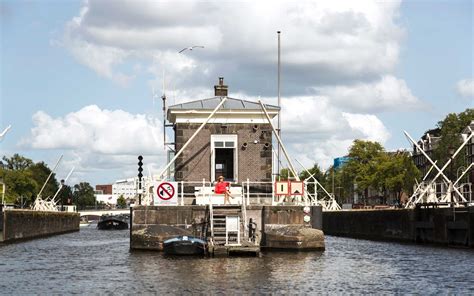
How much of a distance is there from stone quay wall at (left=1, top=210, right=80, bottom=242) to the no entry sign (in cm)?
1750

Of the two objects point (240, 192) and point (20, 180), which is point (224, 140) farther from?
point (20, 180)

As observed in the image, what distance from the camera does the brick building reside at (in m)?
52.7

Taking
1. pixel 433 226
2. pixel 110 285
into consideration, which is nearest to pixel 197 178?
pixel 433 226

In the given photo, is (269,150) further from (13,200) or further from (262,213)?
(13,200)

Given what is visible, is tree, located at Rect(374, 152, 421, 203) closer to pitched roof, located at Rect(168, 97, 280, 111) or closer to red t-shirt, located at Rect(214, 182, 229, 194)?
pitched roof, located at Rect(168, 97, 280, 111)

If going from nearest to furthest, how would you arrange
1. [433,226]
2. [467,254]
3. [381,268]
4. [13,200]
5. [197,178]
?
[381,268] < [467,254] < [197,178] < [433,226] < [13,200]

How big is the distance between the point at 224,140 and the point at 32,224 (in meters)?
28.9

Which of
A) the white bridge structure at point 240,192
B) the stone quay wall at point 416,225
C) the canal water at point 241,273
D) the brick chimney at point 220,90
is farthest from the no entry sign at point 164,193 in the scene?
the stone quay wall at point 416,225

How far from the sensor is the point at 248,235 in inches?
1801

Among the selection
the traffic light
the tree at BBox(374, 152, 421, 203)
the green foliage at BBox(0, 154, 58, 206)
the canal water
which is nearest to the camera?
the canal water

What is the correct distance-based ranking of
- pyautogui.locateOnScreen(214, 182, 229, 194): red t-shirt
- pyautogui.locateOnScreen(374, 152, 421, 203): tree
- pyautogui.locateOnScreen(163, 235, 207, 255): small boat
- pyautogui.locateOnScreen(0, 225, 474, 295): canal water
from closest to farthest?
pyautogui.locateOnScreen(0, 225, 474, 295): canal water, pyautogui.locateOnScreen(163, 235, 207, 255): small boat, pyautogui.locateOnScreen(214, 182, 229, 194): red t-shirt, pyautogui.locateOnScreen(374, 152, 421, 203): tree

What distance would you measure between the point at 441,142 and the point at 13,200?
69863mm

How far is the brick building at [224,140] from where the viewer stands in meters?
52.7

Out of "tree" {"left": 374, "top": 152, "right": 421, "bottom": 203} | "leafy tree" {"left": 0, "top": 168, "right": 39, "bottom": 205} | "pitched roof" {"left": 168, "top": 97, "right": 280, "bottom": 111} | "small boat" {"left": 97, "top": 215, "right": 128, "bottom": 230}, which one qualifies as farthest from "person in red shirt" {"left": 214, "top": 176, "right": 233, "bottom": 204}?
"leafy tree" {"left": 0, "top": 168, "right": 39, "bottom": 205}
